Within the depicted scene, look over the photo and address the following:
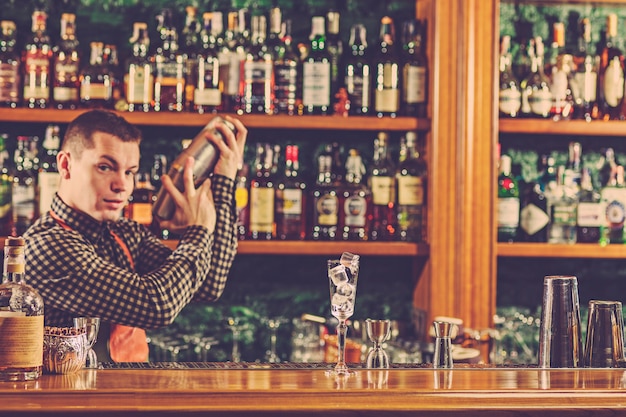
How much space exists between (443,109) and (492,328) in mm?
684

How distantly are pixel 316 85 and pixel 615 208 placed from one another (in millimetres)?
1050

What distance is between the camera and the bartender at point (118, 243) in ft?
6.91

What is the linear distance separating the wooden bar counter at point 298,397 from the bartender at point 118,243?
664 mm

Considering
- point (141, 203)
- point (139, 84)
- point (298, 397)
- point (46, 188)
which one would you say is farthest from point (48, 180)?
point (298, 397)

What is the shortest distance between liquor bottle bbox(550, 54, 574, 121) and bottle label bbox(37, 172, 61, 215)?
1556 millimetres

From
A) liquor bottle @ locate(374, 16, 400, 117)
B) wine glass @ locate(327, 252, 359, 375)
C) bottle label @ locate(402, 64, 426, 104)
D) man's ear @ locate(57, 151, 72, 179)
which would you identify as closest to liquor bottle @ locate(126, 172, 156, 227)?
man's ear @ locate(57, 151, 72, 179)

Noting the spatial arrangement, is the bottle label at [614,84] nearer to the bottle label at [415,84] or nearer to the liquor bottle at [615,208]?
the liquor bottle at [615,208]

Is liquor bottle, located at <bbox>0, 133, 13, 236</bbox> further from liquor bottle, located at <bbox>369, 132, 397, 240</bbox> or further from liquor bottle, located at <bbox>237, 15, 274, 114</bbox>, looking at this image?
liquor bottle, located at <bbox>369, 132, 397, 240</bbox>

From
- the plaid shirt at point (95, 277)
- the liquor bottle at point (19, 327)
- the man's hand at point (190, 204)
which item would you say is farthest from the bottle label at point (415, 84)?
the liquor bottle at point (19, 327)

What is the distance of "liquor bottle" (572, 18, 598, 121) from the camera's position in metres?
3.05

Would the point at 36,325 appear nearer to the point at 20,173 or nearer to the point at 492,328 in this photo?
the point at 20,173

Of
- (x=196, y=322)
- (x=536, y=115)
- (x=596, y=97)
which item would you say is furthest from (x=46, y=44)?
(x=596, y=97)

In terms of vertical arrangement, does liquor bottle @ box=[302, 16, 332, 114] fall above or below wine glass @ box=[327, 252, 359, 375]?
above

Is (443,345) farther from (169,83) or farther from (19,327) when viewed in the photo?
(169,83)
